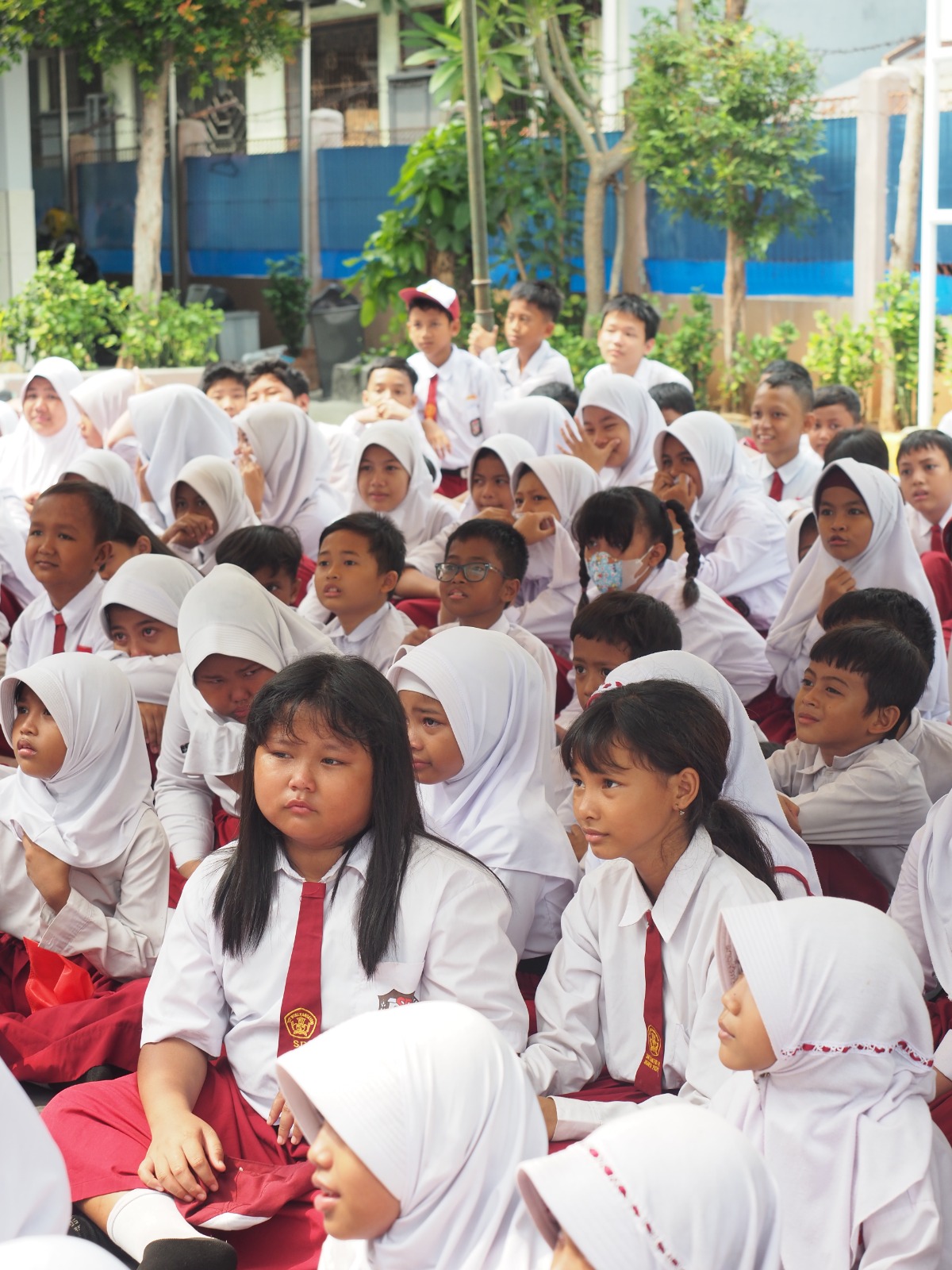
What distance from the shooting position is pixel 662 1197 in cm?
114

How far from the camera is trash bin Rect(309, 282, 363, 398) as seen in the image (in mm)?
12523

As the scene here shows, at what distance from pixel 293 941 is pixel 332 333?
11063 millimetres

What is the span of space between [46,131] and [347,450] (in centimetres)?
1257

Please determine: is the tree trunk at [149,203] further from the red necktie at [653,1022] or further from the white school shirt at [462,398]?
the red necktie at [653,1022]

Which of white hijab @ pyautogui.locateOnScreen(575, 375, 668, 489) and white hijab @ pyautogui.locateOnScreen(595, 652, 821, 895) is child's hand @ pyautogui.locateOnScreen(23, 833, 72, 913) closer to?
white hijab @ pyautogui.locateOnScreen(595, 652, 821, 895)

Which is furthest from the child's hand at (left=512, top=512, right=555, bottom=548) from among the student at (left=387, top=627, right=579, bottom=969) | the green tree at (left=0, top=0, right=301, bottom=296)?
the green tree at (left=0, top=0, right=301, bottom=296)

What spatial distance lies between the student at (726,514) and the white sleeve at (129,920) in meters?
2.41

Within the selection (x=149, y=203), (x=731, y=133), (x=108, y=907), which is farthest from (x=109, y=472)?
(x=149, y=203)

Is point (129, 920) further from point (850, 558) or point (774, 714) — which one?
point (850, 558)

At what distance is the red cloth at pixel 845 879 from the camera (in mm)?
2697

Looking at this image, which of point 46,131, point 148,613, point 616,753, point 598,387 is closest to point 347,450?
point 598,387

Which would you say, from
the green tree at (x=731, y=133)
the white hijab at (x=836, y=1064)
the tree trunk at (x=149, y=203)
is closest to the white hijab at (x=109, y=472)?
the white hijab at (x=836, y=1064)

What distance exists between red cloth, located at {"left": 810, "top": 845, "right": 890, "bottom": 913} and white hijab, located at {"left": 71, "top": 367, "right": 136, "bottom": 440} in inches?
168

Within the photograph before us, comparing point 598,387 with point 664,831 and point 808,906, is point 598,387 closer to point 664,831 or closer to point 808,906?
point 664,831
